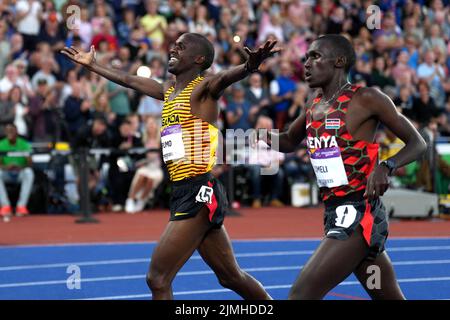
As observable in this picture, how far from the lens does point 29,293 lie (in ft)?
30.5

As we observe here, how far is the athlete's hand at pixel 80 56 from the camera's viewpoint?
25.0 ft

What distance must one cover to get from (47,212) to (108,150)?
1507mm

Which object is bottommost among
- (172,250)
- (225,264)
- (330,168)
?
(225,264)

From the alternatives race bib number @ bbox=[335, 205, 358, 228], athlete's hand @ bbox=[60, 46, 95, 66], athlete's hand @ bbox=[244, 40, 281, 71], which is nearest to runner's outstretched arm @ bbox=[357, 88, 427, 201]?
race bib number @ bbox=[335, 205, 358, 228]

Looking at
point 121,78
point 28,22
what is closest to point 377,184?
point 121,78

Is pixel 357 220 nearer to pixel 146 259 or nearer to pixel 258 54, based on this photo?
pixel 258 54

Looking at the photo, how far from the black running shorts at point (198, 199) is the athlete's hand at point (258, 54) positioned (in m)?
0.91

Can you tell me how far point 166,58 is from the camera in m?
18.6

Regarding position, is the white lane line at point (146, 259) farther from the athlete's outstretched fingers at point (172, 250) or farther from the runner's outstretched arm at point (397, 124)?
the runner's outstretched arm at point (397, 124)

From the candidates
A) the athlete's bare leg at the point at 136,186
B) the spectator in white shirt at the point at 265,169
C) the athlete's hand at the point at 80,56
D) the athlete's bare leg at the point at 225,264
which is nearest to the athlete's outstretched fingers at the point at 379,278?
the athlete's bare leg at the point at 225,264

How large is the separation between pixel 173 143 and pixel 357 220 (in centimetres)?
159

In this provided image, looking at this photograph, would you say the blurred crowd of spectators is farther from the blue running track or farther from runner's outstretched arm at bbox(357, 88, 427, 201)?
runner's outstretched arm at bbox(357, 88, 427, 201)
